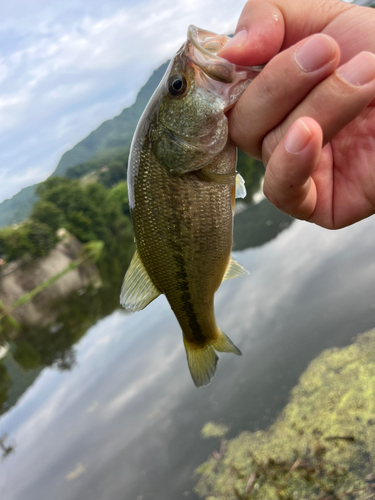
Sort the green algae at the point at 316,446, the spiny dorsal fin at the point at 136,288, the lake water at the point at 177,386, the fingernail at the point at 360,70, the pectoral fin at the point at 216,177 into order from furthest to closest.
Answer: the lake water at the point at 177,386
the green algae at the point at 316,446
the spiny dorsal fin at the point at 136,288
the pectoral fin at the point at 216,177
the fingernail at the point at 360,70

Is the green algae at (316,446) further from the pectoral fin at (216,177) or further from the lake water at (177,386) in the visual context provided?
the pectoral fin at (216,177)

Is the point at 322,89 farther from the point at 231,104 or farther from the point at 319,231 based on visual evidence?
the point at 319,231

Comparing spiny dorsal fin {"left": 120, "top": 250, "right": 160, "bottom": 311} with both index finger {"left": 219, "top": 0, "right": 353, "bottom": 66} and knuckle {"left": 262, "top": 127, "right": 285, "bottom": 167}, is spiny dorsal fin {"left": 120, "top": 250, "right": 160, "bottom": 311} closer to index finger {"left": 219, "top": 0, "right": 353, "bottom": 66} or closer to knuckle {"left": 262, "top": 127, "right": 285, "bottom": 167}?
knuckle {"left": 262, "top": 127, "right": 285, "bottom": 167}

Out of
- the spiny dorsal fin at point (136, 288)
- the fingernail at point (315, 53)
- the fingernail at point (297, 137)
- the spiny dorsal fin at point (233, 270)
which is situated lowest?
the spiny dorsal fin at point (233, 270)

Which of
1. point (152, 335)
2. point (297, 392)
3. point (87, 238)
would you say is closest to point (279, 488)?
point (297, 392)

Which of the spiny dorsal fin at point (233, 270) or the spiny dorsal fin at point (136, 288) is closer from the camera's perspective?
the spiny dorsal fin at point (136, 288)

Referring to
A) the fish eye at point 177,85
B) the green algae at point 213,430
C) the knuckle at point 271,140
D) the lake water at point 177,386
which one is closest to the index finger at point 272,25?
the fish eye at point 177,85

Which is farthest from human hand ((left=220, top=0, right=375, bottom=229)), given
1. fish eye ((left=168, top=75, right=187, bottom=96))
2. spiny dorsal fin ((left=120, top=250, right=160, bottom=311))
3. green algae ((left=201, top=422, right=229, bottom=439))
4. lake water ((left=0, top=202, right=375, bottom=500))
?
green algae ((left=201, top=422, right=229, bottom=439))

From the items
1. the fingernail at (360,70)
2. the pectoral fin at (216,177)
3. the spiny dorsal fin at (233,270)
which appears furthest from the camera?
the spiny dorsal fin at (233,270)

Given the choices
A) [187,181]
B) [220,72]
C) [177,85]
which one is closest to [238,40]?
[220,72]
